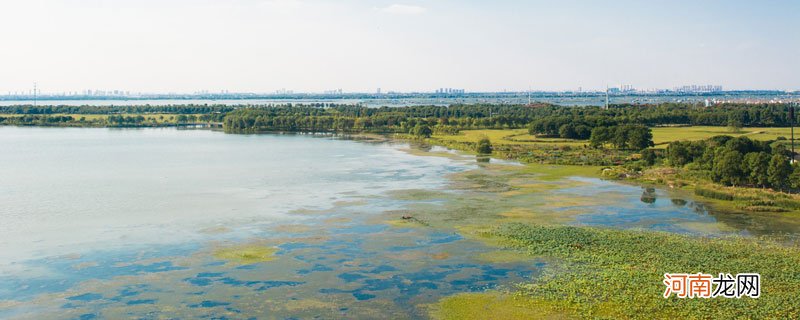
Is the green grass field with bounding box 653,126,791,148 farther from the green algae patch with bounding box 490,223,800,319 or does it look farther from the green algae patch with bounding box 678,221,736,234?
the green algae patch with bounding box 490,223,800,319

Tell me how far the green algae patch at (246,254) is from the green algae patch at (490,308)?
35.9 feet

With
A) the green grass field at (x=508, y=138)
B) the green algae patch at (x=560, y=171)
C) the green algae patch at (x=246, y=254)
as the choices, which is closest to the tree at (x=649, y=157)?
the green algae patch at (x=560, y=171)

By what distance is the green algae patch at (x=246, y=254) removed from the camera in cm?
3528

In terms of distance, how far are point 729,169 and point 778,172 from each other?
12.0 feet

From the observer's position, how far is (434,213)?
47.2m

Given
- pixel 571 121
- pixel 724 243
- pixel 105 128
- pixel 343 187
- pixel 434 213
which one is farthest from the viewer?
pixel 105 128

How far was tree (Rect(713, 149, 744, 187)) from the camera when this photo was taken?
5278 centimetres

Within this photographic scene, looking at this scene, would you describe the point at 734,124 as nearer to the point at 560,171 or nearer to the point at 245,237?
the point at 560,171

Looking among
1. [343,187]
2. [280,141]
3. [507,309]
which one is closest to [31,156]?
[280,141]

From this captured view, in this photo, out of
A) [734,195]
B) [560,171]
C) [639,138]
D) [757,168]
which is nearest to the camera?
[734,195]

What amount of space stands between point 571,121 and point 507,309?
7891 centimetres

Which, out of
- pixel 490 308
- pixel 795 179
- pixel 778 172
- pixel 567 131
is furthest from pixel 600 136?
pixel 490 308

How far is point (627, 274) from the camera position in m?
31.5

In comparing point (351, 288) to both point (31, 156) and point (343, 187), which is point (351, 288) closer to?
point (343, 187)
